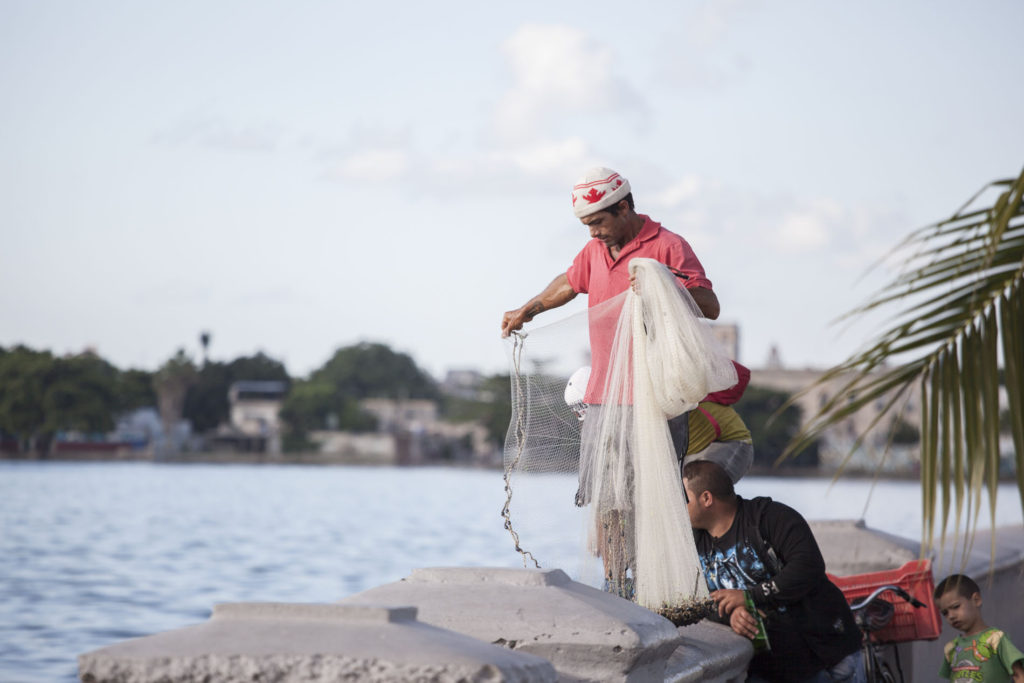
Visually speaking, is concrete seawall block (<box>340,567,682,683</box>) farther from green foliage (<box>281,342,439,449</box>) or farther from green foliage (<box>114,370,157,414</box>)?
green foliage (<box>281,342,439,449</box>)

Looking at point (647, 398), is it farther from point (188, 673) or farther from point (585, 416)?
point (188, 673)

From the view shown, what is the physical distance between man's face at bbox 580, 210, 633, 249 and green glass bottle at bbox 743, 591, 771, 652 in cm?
113

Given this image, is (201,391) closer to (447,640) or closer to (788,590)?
(788,590)

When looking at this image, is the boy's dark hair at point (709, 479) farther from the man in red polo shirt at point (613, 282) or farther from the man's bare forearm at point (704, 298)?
the man's bare forearm at point (704, 298)

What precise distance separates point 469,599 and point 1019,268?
1269mm

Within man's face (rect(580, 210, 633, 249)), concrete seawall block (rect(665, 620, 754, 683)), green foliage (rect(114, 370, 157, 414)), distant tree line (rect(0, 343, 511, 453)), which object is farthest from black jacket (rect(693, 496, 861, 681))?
green foliage (rect(114, 370, 157, 414))

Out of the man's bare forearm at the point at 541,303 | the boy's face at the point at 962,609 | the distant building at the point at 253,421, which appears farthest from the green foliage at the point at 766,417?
the man's bare forearm at the point at 541,303

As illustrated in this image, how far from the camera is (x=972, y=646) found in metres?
4.39

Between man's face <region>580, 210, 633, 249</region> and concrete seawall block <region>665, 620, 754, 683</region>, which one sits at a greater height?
man's face <region>580, 210, 633, 249</region>

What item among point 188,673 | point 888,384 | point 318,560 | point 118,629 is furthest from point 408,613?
point 318,560

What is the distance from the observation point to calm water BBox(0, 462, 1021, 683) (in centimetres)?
1562

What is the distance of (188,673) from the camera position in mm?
1877

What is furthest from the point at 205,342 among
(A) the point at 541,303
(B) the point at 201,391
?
(A) the point at 541,303

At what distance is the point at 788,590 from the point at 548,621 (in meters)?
1.35
